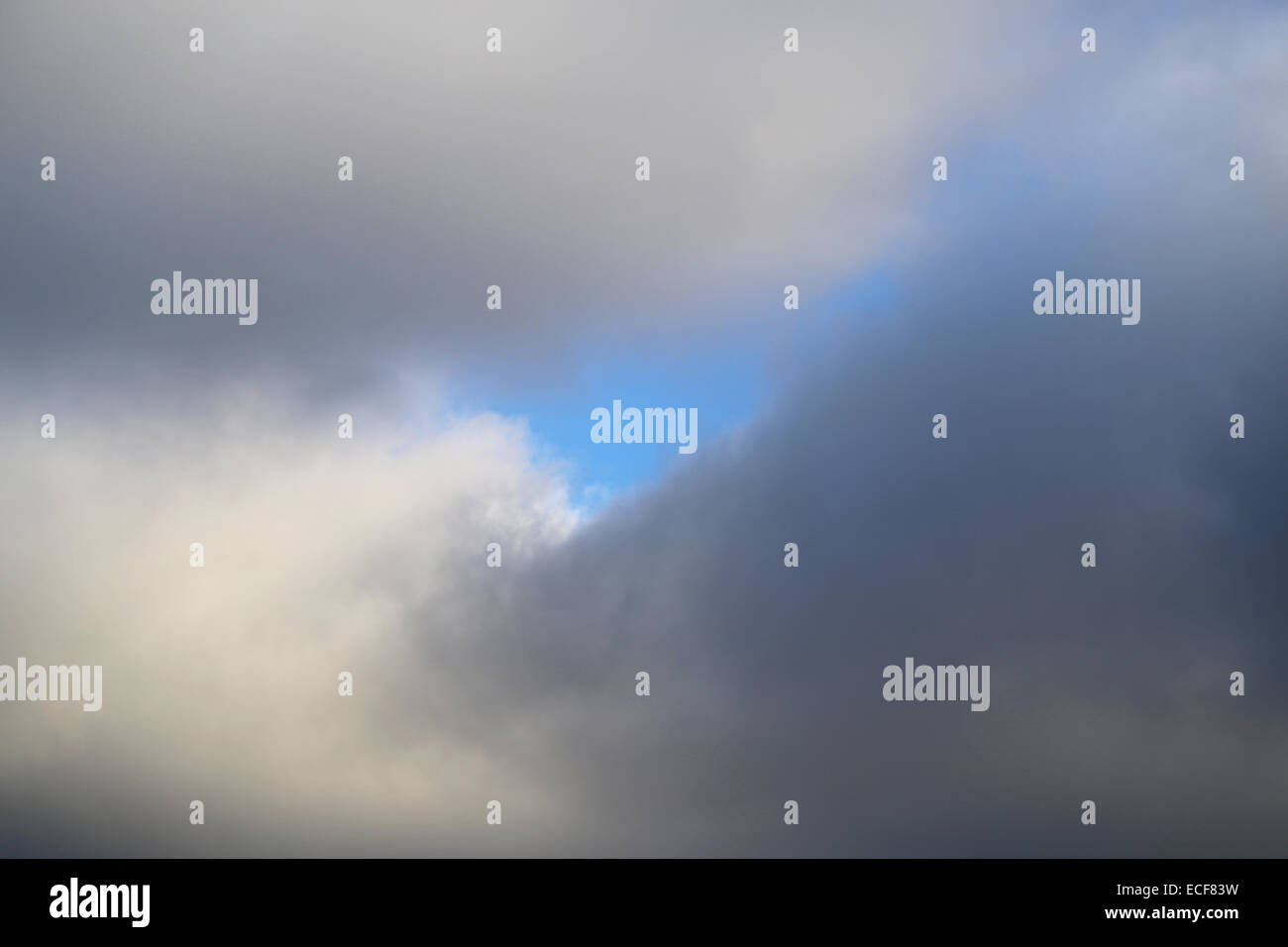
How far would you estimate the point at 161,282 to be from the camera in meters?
35.9

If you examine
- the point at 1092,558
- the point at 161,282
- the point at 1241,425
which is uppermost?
the point at 161,282
